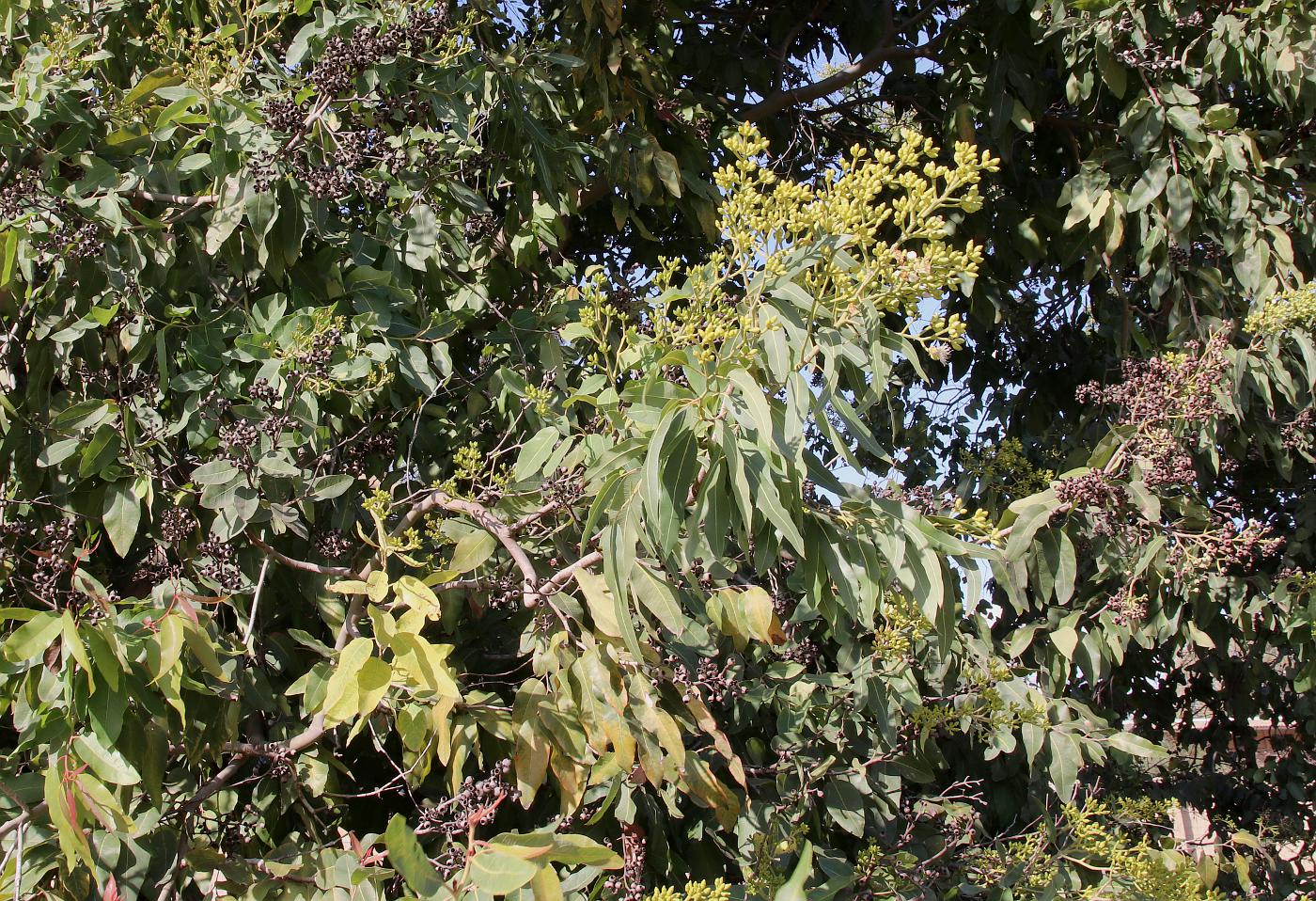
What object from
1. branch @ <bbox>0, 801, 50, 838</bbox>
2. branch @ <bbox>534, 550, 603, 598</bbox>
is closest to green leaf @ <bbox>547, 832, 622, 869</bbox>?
branch @ <bbox>534, 550, 603, 598</bbox>

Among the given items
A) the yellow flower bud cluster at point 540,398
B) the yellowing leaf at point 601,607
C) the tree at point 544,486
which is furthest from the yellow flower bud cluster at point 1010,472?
the yellowing leaf at point 601,607

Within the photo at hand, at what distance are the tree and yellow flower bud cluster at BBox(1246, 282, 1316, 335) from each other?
21mm

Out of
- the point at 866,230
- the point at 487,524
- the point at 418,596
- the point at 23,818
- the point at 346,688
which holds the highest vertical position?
the point at 866,230

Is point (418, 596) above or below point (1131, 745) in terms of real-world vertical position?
above

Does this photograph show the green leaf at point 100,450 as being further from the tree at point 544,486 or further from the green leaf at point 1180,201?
the green leaf at point 1180,201

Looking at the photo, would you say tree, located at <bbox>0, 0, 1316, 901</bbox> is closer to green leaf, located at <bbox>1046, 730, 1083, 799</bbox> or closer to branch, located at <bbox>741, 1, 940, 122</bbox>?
green leaf, located at <bbox>1046, 730, 1083, 799</bbox>

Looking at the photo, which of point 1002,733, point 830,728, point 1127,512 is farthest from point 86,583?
point 1127,512

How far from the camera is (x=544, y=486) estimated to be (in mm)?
1755

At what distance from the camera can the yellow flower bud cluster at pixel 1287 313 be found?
91.2 inches

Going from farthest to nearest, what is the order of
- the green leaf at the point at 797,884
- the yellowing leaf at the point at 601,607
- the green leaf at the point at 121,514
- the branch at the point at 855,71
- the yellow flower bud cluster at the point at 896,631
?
the branch at the point at 855,71 < the yellow flower bud cluster at the point at 896,631 < the green leaf at the point at 121,514 < the yellowing leaf at the point at 601,607 < the green leaf at the point at 797,884

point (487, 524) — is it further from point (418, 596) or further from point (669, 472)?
point (669, 472)

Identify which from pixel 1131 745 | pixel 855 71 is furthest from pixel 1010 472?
pixel 855 71

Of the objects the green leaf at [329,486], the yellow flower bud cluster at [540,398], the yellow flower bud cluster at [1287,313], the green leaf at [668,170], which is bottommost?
the green leaf at [329,486]

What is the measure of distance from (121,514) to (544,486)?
677 millimetres
